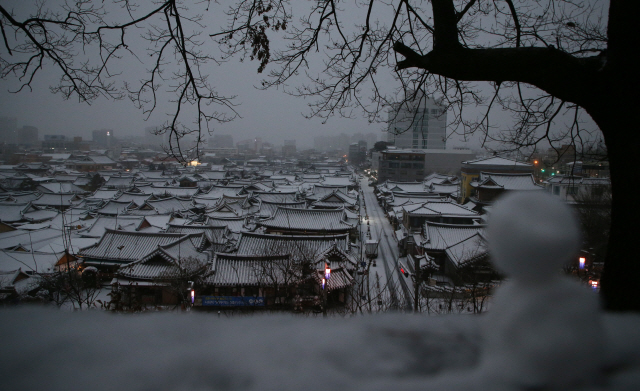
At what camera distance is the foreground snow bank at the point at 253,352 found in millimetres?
570

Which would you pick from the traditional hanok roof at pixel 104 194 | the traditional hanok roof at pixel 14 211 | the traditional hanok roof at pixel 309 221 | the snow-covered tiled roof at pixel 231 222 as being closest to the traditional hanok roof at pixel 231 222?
the snow-covered tiled roof at pixel 231 222

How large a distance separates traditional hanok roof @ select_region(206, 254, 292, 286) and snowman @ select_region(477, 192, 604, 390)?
6.03 metres

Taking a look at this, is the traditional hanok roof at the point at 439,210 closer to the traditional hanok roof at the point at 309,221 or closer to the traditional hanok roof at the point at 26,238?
the traditional hanok roof at the point at 309,221

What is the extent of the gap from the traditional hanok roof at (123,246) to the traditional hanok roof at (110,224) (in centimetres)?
227

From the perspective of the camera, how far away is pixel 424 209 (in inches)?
530

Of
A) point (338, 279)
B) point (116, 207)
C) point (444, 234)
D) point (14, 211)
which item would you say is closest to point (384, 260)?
point (444, 234)

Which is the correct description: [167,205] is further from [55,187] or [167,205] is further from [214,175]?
[214,175]

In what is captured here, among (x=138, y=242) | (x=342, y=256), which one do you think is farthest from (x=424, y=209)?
(x=138, y=242)

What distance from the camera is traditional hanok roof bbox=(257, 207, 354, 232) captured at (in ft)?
39.8

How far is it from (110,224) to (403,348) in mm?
13916

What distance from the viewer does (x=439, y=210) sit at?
1343cm

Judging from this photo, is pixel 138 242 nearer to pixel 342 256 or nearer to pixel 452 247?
pixel 342 256

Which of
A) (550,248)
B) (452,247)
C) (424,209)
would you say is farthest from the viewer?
(424,209)

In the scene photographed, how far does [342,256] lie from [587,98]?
7400 mm
